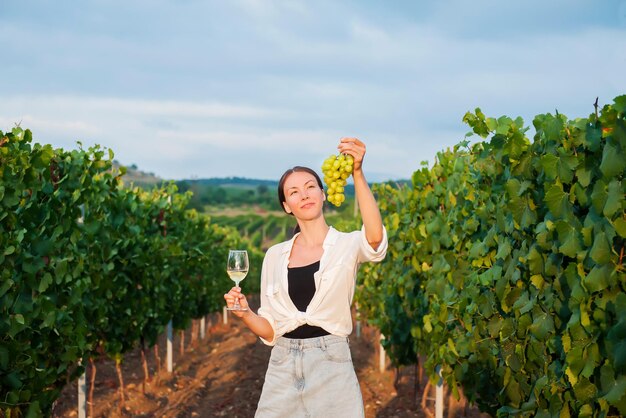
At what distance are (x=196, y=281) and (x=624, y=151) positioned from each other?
12154mm

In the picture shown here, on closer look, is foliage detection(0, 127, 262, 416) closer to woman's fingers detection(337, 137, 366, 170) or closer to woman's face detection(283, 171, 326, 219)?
woman's face detection(283, 171, 326, 219)

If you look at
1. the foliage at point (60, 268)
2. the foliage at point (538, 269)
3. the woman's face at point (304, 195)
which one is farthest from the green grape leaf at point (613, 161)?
the foliage at point (60, 268)

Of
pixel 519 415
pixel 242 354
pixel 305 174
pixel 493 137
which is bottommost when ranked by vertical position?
pixel 242 354

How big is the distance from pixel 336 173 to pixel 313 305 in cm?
70

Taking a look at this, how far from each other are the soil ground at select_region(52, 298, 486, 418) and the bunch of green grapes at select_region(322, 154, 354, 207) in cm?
546

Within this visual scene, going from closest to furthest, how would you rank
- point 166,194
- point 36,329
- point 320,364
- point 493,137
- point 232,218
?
1. point 320,364
2. point 493,137
3. point 36,329
4. point 166,194
5. point 232,218

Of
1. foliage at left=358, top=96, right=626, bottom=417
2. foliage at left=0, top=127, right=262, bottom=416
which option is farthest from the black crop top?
foliage at left=0, top=127, right=262, bottom=416

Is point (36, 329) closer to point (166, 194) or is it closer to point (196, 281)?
point (166, 194)

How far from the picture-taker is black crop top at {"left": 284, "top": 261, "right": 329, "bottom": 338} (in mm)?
3819

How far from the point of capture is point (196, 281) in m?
14.7

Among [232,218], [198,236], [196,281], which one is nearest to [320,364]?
[196,281]

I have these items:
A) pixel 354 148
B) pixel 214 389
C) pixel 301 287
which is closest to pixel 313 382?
pixel 301 287

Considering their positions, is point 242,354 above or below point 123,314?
below

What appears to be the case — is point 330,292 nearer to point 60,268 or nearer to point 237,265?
point 237,265
